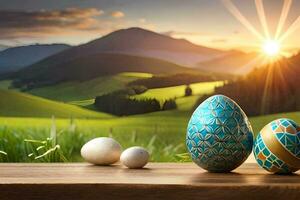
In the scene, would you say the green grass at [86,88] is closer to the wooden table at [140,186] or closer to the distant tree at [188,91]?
the distant tree at [188,91]

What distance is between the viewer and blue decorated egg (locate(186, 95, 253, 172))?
1447 mm

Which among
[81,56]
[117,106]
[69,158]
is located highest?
[81,56]

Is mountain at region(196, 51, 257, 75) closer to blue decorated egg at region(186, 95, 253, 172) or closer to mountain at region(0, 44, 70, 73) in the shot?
mountain at region(0, 44, 70, 73)

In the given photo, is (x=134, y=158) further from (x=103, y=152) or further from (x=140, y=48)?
(x=140, y=48)

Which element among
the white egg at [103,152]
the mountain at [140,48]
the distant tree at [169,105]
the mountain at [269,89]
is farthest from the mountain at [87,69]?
the white egg at [103,152]

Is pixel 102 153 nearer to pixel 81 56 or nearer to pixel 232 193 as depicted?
pixel 232 193

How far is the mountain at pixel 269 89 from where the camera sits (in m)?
2.77

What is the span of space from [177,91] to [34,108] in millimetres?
632

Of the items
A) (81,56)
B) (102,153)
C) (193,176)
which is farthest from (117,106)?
(193,176)

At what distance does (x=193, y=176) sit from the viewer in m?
1.38

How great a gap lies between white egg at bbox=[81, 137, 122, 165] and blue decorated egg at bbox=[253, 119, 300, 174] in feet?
1.28

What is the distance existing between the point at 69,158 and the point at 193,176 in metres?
1.34

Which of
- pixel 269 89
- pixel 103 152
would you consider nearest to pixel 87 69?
pixel 269 89

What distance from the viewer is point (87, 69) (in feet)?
9.07
